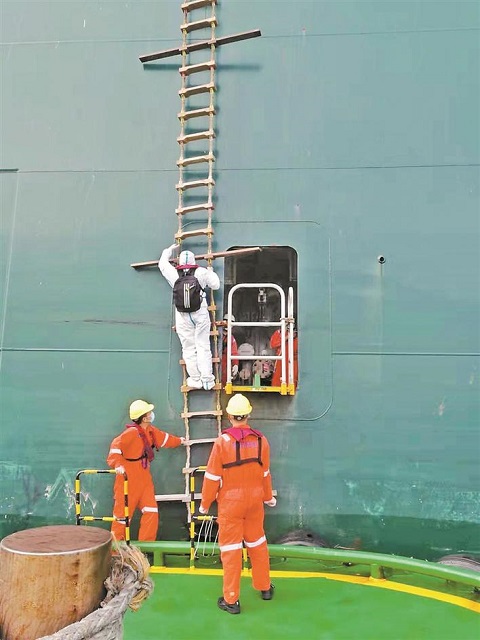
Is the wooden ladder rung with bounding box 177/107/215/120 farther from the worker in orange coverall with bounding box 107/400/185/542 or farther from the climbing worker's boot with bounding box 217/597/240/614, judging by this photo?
the climbing worker's boot with bounding box 217/597/240/614

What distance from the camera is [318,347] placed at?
4.29 metres

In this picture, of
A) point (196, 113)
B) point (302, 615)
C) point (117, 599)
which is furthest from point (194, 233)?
point (117, 599)

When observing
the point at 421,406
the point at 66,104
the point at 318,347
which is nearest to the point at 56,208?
the point at 66,104

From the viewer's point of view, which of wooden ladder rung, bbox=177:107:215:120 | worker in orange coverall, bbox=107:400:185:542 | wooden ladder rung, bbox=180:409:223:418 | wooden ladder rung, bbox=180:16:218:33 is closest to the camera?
worker in orange coverall, bbox=107:400:185:542

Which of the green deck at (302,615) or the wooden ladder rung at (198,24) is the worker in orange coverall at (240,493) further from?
the wooden ladder rung at (198,24)

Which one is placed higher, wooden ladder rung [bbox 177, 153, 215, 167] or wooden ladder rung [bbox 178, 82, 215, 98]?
wooden ladder rung [bbox 178, 82, 215, 98]

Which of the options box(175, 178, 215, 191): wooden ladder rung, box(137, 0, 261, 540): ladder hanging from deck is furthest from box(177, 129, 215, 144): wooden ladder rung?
box(175, 178, 215, 191): wooden ladder rung

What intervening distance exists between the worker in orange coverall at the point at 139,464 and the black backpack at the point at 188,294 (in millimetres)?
837

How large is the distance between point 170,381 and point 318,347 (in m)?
1.27

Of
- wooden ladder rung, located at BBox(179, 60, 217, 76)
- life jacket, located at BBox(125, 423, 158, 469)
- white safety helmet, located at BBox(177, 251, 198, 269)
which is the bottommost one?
life jacket, located at BBox(125, 423, 158, 469)

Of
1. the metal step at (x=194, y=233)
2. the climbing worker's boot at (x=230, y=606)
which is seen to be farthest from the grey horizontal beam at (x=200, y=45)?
the climbing worker's boot at (x=230, y=606)

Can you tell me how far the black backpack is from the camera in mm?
4059

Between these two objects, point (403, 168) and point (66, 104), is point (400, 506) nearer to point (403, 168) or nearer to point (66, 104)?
point (403, 168)

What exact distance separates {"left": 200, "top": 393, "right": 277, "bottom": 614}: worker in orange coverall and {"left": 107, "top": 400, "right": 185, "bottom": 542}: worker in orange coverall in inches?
38.0
